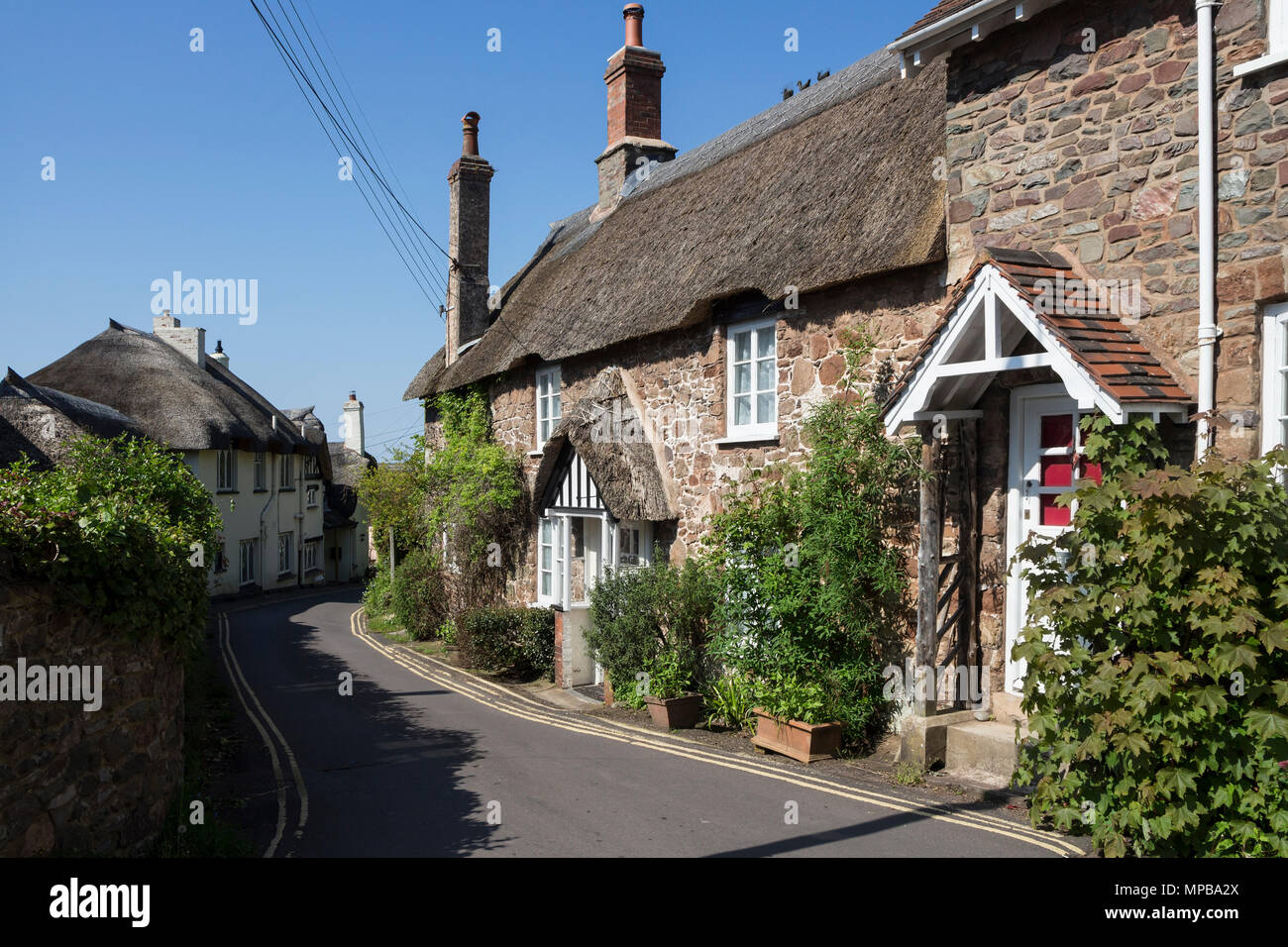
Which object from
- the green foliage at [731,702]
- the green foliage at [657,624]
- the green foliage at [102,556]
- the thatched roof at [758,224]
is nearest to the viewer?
the green foliage at [102,556]

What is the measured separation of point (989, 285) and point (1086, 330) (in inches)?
30.9

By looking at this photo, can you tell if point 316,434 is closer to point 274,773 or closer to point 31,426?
point 31,426

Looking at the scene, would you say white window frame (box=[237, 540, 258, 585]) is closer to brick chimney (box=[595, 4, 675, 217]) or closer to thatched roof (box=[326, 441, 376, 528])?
thatched roof (box=[326, 441, 376, 528])

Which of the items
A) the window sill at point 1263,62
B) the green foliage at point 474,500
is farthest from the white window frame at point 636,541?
the window sill at point 1263,62

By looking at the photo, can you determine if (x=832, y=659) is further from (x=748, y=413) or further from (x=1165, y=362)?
(x=1165, y=362)

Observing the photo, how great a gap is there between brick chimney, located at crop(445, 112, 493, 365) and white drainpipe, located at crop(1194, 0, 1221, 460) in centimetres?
1583

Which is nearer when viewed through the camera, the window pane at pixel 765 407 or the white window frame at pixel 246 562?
the window pane at pixel 765 407

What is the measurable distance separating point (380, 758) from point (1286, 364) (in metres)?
8.33

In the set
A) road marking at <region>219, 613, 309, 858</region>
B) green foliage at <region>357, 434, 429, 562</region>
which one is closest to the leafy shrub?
green foliage at <region>357, 434, 429, 562</region>

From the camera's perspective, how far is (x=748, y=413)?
1130 cm

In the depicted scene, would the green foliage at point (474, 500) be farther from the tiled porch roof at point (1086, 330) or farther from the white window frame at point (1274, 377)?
the white window frame at point (1274, 377)

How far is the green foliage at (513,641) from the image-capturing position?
14953 mm

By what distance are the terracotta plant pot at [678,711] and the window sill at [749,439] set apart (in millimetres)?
2988
